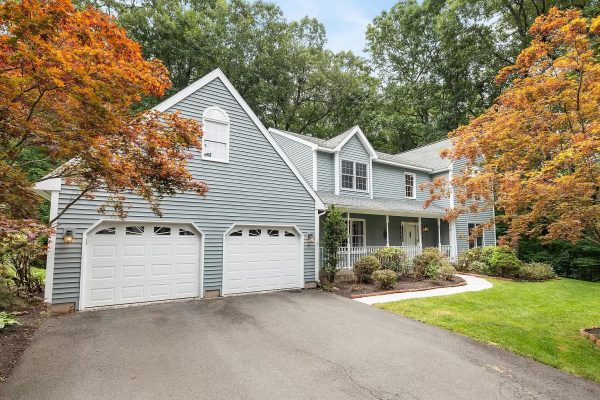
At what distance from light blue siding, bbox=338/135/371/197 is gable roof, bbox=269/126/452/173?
23 cm

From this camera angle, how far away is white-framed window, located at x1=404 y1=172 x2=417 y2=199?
18500 mm

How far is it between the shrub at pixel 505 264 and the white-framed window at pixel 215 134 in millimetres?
12885

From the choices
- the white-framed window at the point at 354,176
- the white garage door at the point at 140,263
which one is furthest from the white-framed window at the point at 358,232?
the white garage door at the point at 140,263

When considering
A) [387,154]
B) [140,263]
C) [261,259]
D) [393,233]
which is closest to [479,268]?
[393,233]

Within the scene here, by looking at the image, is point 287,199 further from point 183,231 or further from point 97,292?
point 97,292

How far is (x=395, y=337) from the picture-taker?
6465 millimetres

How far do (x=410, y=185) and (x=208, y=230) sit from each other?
42.7 feet

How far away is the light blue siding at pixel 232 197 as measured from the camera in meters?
9.06

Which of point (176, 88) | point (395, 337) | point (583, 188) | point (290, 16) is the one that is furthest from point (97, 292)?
point (290, 16)

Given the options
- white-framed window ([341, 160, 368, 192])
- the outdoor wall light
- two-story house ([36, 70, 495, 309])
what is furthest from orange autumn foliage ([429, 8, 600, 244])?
the outdoor wall light

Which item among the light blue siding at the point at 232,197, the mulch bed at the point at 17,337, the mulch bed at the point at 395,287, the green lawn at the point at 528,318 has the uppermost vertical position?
the light blue siding at the point at 232,197

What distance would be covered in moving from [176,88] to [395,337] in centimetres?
2401

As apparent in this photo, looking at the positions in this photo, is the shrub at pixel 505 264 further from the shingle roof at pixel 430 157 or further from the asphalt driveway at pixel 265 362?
the asphalt driveway at pixel 265 362

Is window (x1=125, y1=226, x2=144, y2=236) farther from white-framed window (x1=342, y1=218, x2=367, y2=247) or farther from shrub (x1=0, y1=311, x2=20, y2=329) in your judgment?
white-framed window (x1=342, y1=218, x2=367, y2=247)
